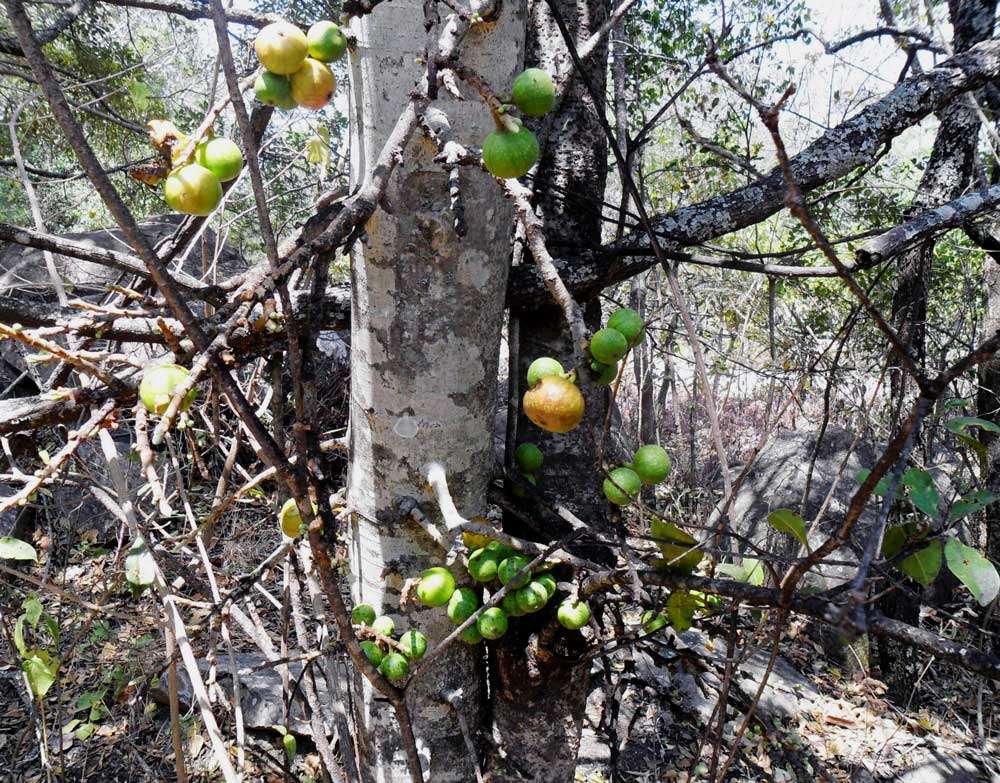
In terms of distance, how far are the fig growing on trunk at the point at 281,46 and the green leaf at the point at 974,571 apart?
1294 mm

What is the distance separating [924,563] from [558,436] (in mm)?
782

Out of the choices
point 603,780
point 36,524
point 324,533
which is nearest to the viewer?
point 324,533

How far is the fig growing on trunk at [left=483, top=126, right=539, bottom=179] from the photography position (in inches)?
32.5

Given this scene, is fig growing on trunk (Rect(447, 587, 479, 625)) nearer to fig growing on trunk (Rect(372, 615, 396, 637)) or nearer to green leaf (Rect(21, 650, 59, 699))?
fig growing on trunk (Rect(372, 615, 396, 637))

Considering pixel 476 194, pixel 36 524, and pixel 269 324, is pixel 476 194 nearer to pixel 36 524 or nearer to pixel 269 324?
pixel 269 324

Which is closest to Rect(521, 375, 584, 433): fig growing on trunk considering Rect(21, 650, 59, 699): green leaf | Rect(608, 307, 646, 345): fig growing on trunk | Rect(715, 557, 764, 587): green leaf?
Rect(608, 307, 646, 345): fig growing on trunk

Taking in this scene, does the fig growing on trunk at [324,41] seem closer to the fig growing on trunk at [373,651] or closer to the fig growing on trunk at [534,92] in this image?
the fig growing on trunk at [534,92]

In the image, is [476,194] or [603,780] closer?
[476,194]

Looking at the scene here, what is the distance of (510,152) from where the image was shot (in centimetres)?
83

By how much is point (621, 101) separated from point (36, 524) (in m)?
5.11

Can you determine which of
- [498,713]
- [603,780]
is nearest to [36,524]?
[603,780]

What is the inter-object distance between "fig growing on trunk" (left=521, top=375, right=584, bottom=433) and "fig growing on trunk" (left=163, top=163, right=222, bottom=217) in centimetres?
48

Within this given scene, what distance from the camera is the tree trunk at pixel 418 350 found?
107 centimetres

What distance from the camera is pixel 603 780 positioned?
110 inches
